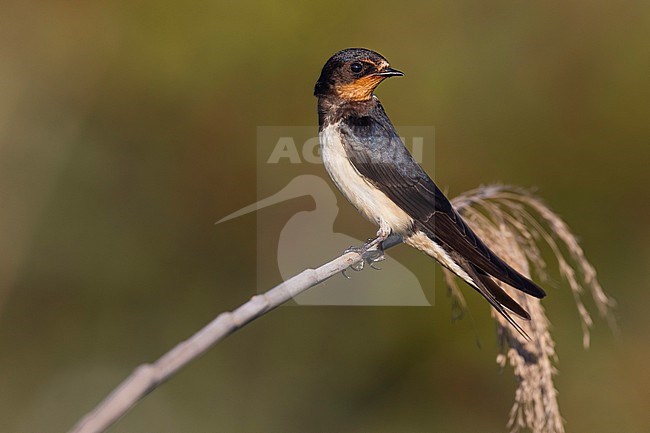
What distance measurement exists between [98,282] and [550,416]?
67.4 inches

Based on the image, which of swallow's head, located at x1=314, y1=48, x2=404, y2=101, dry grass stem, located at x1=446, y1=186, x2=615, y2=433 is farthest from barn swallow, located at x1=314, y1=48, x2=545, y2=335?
dry grass stem, located at x1=446, y1=186, x2=615, y2=433

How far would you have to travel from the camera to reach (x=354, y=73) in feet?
8.05

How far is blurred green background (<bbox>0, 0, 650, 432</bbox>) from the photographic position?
260cm

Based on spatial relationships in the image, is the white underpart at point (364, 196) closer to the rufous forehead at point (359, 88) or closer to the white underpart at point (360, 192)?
the white underpart at point (360, 192)

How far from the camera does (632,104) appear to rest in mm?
3025

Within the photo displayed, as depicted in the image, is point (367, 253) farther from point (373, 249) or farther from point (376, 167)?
point (376, 167)

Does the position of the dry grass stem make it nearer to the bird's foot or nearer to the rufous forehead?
the bird's foot

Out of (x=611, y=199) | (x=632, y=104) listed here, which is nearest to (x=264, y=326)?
(x=611, y=199)

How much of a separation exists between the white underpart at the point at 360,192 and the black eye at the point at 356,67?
201 millimetres

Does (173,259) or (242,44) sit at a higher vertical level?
(242,44)

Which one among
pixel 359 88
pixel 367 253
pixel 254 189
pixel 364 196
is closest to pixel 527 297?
pixel 367 253

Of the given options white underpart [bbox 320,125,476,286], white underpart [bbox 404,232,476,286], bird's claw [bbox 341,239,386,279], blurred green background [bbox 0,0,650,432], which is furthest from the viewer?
blurred green background [bbox 0,0,650,432]

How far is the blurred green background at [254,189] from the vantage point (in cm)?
260

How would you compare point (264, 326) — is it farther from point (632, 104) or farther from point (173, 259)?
point (632, 104)
